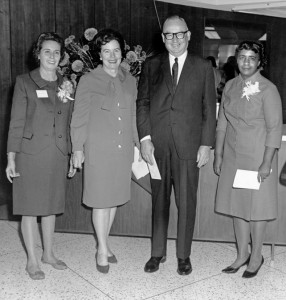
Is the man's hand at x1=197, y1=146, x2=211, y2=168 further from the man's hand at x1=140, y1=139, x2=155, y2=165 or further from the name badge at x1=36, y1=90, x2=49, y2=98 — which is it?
the name badge at x1=36, y1=90, x2=49, y2=98

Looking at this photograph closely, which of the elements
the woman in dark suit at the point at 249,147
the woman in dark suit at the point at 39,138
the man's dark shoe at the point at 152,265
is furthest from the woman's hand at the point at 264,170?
the woman in dark suit at the point at 39,138

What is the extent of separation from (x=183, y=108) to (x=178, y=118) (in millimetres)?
65

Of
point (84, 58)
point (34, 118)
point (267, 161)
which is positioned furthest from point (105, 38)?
point (267, 161)

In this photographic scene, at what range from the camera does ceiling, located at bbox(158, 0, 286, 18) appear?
4531 mm

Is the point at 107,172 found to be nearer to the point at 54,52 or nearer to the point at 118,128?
→ the point at 118,128

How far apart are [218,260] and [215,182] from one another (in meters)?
0.54

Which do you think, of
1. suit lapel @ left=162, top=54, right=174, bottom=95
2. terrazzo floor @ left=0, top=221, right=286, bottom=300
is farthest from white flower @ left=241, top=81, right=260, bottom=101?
terrazzo floor @ left=0, top=221, right=286, bottom=300

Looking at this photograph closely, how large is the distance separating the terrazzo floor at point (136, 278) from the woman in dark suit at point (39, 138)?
6.7 inches

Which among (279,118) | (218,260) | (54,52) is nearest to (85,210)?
(218,260)

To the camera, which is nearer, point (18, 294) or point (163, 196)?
point (18, 294)

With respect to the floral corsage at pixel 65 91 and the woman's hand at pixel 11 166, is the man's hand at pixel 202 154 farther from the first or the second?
the woman's hand at pixel 11 166

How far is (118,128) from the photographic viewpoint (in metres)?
2.59

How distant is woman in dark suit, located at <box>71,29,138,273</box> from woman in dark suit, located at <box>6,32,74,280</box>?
0.44ft

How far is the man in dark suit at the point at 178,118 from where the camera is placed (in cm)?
251
